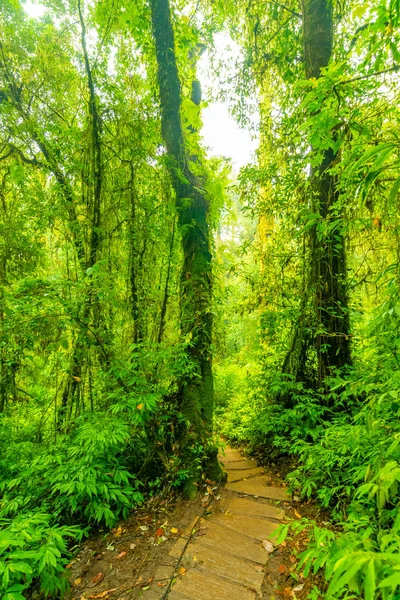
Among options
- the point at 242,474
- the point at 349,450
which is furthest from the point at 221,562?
the point at 242,474

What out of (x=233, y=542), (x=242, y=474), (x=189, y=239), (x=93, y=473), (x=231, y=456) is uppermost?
(x=189, y=239)

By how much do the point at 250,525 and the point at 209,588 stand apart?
2.49ft

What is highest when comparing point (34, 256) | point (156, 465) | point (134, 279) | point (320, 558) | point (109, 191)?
point (109, 191)

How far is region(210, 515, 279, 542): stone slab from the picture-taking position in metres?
2.71

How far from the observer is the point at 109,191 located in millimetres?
4270

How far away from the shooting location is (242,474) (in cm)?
409

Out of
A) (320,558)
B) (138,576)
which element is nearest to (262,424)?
(138,576)

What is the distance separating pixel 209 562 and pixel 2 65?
22.3 feet

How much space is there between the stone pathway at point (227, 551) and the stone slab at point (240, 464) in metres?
0.84

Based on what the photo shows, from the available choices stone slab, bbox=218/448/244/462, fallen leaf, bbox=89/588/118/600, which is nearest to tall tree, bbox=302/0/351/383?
stone slab, bbox=218/448/244/462

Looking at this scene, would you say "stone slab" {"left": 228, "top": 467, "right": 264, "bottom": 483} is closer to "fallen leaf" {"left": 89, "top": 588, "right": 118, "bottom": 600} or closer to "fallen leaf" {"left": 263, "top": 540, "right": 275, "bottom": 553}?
"fallen leaf" {"left": 263, "top": 540, "right": 275, "bottom": 553}

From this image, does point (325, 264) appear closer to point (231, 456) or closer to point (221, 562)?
point (231, 456)

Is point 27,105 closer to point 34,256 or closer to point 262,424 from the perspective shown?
point 34,256

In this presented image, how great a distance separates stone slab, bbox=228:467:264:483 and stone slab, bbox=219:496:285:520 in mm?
556
